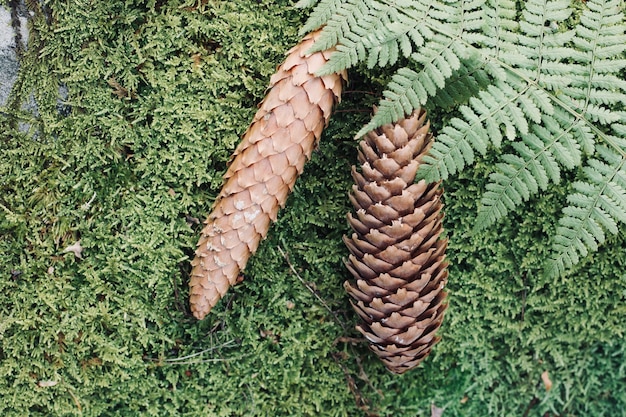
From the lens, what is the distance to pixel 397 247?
2.37 meters

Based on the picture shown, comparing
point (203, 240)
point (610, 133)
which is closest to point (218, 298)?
point (203, 240)

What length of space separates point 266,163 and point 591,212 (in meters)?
1.24

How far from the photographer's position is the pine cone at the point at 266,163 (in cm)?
224

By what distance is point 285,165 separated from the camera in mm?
2299

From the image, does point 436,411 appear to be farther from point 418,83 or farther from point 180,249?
point 418,83

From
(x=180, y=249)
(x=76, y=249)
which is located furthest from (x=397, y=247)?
(x=76, y=249)

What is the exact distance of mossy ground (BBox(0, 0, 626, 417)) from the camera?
2467mm

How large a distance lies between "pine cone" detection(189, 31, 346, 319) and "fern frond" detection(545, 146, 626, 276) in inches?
39.4

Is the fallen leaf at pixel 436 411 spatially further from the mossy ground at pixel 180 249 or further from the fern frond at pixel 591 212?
the fern frond at pixel 591 212

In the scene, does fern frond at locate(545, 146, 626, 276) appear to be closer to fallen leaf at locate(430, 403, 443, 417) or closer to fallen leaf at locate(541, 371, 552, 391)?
fallen leaf at locate(541, 371, 552, 391)

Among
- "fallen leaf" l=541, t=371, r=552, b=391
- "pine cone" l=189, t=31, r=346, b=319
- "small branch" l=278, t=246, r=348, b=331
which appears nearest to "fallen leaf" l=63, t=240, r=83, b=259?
"pine cone" l=189, t=31, r=346, b=319

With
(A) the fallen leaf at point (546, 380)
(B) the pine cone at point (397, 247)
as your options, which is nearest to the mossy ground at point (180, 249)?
(A) the fallen leaf at point (546, 380)

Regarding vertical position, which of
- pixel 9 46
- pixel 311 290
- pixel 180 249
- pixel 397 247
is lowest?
pixel 311 290

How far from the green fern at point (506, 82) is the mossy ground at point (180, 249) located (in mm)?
336
